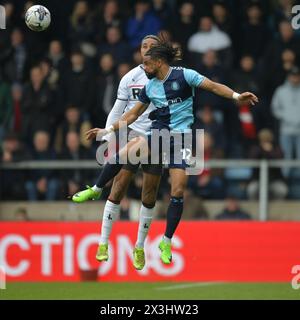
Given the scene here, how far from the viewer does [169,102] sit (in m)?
14.1

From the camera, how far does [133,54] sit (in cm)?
2048

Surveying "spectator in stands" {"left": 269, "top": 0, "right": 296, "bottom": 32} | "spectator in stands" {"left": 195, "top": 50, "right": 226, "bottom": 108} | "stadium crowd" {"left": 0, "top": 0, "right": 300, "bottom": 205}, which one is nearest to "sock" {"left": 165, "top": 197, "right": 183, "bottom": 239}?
"stadium crowd" {"left": 0, "top": 0, "right": 300, "bottom": 205}

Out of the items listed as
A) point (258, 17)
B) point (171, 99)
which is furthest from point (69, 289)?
point (258, 17)

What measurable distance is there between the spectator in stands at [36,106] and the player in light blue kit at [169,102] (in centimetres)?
636

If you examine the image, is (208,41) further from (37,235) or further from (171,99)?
(171,99)

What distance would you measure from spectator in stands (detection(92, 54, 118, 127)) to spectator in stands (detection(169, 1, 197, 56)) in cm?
124

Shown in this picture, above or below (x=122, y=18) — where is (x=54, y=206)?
below

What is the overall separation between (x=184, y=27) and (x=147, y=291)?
5987mm

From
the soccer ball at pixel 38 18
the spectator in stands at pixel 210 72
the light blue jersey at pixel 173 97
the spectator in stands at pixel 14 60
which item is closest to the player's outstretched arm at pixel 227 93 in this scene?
the light blue jersey at pixel 173 97

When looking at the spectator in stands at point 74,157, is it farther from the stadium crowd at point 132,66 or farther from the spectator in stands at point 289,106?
the spectator in stands at point 289,106

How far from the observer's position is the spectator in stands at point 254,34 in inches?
810

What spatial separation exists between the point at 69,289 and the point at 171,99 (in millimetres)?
3856

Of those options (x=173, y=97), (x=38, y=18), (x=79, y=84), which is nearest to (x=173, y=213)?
(x=173, y=97)

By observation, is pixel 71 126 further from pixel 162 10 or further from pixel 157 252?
pixel 157 252
